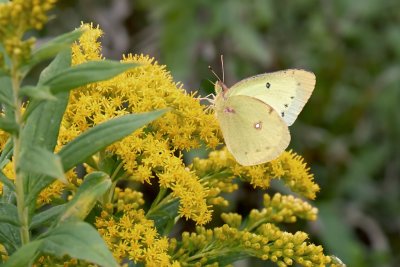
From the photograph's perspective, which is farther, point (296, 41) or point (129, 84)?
point (296, 41)

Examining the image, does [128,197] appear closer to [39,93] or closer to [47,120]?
[47,120]

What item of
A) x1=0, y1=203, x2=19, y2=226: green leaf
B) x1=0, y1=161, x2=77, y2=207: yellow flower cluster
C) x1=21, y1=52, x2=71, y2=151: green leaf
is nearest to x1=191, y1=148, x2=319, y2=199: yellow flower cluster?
x1=0, y1=161, x2=77, y2=207: yellow flower cluster

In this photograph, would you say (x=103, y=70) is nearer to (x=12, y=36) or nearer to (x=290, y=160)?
(x=12, y=36)

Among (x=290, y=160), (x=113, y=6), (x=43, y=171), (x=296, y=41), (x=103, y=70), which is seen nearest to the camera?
(x=43, y=171)

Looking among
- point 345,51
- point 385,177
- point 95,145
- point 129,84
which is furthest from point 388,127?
point 95,145

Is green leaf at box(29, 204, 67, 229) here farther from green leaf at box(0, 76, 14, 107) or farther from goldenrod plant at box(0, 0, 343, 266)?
green leaf at box(0, 76, 14, 107)

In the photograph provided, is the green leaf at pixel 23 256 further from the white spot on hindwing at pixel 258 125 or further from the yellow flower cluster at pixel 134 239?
the white spot on hindwing at pixel 258 125
